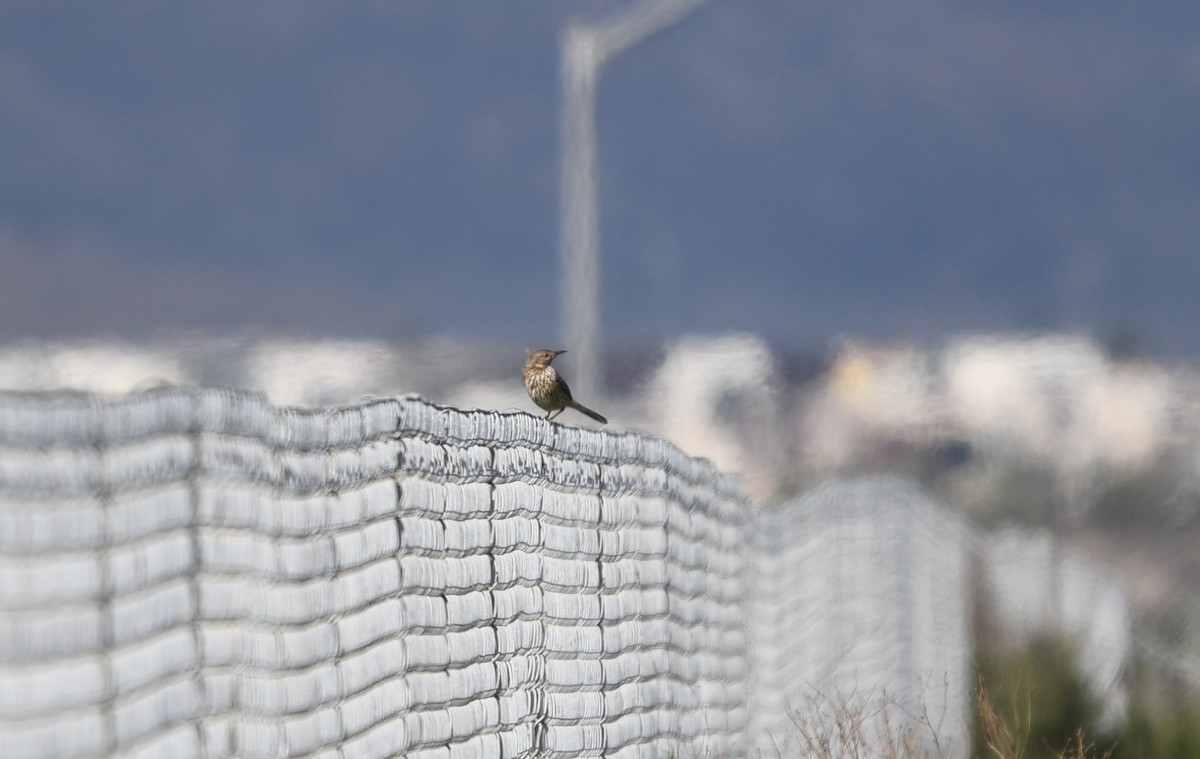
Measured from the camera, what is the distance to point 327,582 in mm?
4113

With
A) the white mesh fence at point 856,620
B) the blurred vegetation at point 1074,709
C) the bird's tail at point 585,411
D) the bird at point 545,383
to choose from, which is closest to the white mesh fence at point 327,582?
the white mesh fence at point 856,620

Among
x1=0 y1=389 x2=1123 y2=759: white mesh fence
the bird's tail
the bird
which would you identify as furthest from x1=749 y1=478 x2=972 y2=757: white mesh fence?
the bird

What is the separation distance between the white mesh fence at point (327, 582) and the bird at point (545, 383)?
173 centimetres

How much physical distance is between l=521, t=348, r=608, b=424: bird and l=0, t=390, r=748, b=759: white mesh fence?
173 centimetres

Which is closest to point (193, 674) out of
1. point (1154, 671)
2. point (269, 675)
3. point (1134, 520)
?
point (269, 675)

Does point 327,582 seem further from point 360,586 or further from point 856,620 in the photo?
point 856,620

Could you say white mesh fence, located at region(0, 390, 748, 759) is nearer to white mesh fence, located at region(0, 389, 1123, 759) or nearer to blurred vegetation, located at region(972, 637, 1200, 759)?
white mesh fence, located at region(0, 389, 1123, 759)

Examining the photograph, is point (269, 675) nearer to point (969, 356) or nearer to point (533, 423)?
point (533, 423)

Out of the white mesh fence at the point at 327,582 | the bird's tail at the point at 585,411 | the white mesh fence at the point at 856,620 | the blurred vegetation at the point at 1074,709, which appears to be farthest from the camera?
the blurred vegetation at the point at 1074,709

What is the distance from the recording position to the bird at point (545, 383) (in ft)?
30.2

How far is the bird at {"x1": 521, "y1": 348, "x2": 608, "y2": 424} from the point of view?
9.22 metres

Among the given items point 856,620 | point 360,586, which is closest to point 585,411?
point 856,620

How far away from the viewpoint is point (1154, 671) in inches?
679

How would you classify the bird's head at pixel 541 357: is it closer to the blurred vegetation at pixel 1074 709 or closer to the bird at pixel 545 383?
the bird at pixel 545 383
